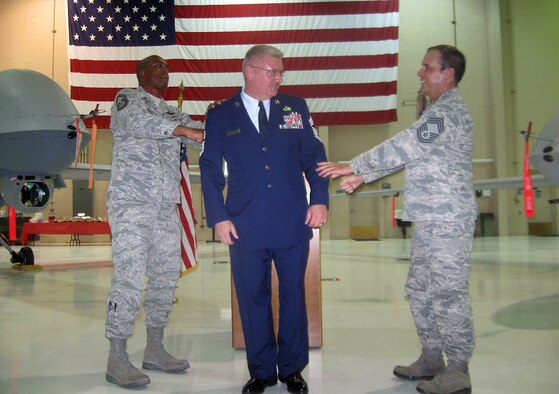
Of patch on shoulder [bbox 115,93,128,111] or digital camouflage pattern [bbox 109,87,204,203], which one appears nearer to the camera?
digital camouflage pattern [bbox 109,87,204,203]

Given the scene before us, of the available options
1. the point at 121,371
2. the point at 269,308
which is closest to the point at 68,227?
the point at 121,371

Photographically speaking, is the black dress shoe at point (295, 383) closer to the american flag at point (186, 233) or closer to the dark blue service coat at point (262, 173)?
the dark blue service coat at point (262, 173)

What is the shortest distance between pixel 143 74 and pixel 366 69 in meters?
13.7

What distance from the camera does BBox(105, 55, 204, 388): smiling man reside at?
10.2 ft

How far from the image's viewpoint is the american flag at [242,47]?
16.3 meters

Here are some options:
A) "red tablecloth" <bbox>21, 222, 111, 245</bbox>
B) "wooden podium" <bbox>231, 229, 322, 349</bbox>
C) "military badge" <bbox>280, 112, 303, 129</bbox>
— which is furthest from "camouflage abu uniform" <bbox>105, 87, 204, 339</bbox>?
"red tablecloth" <bbox>21, 222, 111, 245</bbox>

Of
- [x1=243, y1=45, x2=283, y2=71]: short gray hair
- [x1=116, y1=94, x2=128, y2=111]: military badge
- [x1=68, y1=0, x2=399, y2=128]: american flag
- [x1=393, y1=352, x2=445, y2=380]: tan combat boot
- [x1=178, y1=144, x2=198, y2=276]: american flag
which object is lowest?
[x1=393, y1=352, x2=445, y2=380]: tan combat boot

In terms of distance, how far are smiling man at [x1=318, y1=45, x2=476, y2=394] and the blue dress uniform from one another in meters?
0.26

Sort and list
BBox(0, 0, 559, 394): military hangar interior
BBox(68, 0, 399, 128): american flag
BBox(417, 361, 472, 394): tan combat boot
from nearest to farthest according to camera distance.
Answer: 1. BBox(417, 361, 472, 394): tan combat boot
2. BBox(0, 0, 559, 394): military hangar interior
3. BBox(68, 0, 399, 128): american flag

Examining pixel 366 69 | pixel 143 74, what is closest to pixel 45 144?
pixel 143 74

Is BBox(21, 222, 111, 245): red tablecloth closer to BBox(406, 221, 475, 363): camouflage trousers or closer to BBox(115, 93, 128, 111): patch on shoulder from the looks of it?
BBox(115, 93, 128, 111): patch on shoulder

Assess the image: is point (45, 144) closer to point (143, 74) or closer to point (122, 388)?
point (143, 74)

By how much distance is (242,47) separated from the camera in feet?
54.0

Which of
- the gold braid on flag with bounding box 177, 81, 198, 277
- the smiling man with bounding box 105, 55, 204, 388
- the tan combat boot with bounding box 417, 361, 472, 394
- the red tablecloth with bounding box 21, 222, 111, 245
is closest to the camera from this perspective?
the tan combat boot with bounding box 417, 361, 472, 394
